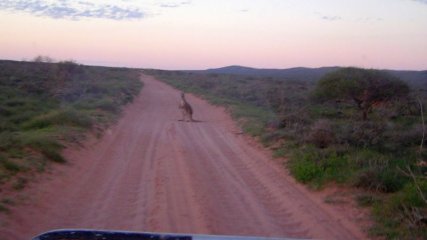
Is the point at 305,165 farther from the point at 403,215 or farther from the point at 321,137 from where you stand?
the point at 403,215

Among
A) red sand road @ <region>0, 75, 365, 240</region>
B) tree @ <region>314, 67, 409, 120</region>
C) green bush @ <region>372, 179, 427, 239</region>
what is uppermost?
tree @ <region>314, 67, 409, 120</region>

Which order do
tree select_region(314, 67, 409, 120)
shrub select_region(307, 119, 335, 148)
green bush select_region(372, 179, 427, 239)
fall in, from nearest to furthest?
green bush select_region(372, 179, 427, 239)
shrub select_region(307, 119, 335, 148)
tree select_region(314, 67, 409, 120)

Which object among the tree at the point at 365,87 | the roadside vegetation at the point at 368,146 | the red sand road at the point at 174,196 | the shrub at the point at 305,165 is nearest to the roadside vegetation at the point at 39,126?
the red sand road at the point at 174,196

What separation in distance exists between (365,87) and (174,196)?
15.4 meters

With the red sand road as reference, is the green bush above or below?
above

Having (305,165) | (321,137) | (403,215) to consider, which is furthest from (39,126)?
(403,215)

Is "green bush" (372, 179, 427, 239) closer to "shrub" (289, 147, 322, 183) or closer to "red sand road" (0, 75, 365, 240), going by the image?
"red sand road" (0, 75, 365, 240)

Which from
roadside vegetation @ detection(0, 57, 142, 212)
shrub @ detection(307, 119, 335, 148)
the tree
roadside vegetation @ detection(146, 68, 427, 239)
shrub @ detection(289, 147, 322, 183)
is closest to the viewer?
roadside vegetation @ detection(146, 68, 427, 239)

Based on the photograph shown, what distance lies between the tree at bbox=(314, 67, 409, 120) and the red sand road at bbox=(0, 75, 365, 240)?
28.4ft

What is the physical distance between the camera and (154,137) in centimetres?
1786

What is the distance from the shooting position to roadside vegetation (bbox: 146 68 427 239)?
864cm

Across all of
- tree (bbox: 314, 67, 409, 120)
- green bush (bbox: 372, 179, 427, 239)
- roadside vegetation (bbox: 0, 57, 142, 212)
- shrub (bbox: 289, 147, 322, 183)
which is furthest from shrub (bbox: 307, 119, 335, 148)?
tree (bbox: 314, 67, 409, 120)

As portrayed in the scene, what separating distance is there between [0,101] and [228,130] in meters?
10.7

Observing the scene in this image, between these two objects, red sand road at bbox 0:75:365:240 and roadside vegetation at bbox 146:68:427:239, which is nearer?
red sand road at bbox 0:75:365:240
